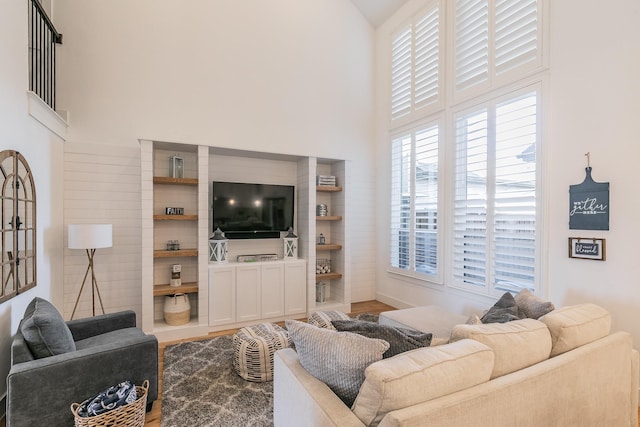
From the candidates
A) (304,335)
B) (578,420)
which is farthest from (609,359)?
(304,335)

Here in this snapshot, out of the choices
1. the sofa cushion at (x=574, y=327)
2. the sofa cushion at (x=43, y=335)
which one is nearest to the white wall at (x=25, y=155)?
the sofa cushion at (x=43, y=335)

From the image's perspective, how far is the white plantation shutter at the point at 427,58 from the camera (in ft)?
13.9

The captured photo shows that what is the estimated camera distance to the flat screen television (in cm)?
420

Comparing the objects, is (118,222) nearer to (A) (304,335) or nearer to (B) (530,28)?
(A) (304,335)

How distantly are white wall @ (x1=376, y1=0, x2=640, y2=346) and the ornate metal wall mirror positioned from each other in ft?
14.7

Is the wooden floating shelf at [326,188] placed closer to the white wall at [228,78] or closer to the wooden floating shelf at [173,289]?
the white wall at [228,78]

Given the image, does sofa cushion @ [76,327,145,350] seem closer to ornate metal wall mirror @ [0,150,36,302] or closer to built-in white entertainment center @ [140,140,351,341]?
ornate metal wall mirror @ [0,150,36,302]

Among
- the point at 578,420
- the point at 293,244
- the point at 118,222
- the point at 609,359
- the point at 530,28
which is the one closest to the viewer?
the point at 578,420

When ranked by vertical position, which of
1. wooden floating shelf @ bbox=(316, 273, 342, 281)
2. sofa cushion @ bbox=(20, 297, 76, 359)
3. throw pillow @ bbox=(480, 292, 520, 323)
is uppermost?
throw pillow @ bbox=(480, 292, 520, 323)

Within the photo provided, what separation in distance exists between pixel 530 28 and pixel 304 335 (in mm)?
3649

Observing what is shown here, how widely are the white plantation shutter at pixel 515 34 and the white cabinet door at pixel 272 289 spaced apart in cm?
353

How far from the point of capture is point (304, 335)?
1528 mm

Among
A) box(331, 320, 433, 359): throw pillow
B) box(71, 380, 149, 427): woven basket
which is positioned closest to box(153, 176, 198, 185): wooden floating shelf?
box(71, 380, 149, 427): woven basket

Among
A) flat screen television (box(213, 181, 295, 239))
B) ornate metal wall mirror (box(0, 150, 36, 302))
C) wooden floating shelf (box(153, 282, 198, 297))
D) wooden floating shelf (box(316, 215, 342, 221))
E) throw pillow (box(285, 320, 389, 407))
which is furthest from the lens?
wooden floating shelf (box(316, 215, 342, 221))
